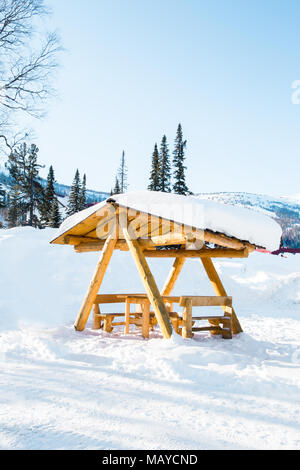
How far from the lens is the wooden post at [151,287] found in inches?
A: 273

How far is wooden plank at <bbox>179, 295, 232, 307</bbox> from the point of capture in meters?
7.58

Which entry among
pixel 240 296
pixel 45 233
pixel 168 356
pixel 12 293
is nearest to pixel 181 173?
pixel 45 233

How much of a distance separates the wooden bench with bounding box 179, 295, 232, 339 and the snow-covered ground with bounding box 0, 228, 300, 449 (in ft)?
0.96

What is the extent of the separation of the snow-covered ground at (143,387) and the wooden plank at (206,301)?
0.72 meters

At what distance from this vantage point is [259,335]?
897 centimetres

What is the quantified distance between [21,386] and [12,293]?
9130 millimetres

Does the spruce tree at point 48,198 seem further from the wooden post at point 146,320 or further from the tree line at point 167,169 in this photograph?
the wooden post at point 146,320

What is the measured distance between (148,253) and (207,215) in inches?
117

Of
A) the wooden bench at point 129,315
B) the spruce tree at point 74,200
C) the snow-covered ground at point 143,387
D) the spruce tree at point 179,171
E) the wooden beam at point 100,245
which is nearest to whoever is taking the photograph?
the snow-covered ground at point 143,387

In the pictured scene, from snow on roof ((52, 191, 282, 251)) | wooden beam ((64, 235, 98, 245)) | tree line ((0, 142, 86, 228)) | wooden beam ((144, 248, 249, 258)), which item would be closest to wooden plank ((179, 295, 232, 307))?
wooden beam ((144, 248, 249, 258))

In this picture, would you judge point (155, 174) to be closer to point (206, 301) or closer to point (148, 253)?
point (148, 253)

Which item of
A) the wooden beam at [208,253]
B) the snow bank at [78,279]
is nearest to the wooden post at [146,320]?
the wooden beam at [208,253]

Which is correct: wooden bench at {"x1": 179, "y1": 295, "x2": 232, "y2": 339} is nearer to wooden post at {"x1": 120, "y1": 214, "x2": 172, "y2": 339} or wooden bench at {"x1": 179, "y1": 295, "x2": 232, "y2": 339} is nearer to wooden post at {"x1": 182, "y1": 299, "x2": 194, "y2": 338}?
wooden post at {"x1": 182, "y1": 299, "x2": 194, "y2": 338}
